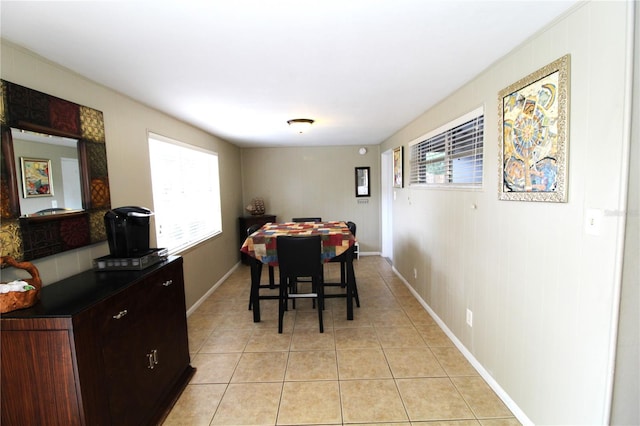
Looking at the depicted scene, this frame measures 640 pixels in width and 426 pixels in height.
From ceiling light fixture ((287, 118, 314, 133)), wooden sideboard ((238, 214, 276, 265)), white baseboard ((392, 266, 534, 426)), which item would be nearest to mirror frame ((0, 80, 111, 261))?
ceiling light fixture ((287, 118, 314, 133))

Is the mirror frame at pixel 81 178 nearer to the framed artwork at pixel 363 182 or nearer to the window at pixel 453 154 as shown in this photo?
the window at pixel 453 154

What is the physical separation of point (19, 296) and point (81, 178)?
932 millimetres

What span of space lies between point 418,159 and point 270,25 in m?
2.56

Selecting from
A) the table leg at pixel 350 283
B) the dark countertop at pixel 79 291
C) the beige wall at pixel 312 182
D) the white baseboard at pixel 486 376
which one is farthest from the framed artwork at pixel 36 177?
the beige wall at pixel 312 182

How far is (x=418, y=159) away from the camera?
3.51 meters

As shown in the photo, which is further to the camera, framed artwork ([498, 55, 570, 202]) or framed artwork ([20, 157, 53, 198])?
framed artwork ([20, 157, 53, 198])

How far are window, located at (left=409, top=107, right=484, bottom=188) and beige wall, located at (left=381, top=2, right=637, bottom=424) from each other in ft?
0.36

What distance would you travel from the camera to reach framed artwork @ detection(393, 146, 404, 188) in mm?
4109

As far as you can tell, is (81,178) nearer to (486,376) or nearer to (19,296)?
(19,296)

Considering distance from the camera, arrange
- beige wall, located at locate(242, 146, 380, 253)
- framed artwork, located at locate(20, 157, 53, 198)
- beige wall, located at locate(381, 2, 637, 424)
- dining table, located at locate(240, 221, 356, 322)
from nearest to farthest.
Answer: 1. beige wall, located at locate(381, 2, 637, 424)
2. framed artwork, located at locate(20, 157, 53, 198)
3. dining table, located at locate(240, 221, 356, 322)
4. beige wall, located at locate(242, 146, 380, 253)

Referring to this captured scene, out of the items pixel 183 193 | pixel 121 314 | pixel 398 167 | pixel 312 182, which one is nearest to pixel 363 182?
pixel 312 182

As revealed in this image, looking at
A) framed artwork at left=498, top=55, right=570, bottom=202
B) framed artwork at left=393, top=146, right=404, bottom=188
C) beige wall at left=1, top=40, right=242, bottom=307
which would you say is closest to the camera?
framed artwork at left=498, top=55, right=570, bottom=202

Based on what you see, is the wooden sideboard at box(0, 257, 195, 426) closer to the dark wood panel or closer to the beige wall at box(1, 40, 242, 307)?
the dark wood panel

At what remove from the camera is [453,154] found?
8.60ft
